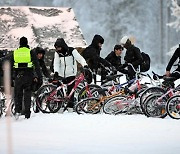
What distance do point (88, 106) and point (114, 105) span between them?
58 centimetres

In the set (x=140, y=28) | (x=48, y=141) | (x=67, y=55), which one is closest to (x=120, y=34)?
(x=140, y=28)

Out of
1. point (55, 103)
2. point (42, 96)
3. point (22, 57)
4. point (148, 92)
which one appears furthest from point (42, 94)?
point (148, 92)

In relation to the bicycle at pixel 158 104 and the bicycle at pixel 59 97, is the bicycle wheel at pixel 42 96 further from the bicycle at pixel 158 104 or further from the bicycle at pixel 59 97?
the bicycle at pixel 158 104

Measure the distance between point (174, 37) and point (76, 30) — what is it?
3007cm

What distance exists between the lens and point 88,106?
50.5 ft

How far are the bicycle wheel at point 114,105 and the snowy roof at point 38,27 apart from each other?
715cm

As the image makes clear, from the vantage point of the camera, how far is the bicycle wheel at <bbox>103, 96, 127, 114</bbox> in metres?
15.1

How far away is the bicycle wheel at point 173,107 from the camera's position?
14047 millimetres

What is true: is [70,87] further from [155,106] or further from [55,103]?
[155,106]

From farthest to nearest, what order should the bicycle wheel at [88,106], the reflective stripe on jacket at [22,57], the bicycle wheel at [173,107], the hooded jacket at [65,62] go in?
the hooded jacket at [65,62]
the bicycle wheel at [88,106]
the reflective stripe on jacket at [22,57]
the bicycle wheel at [173,107]

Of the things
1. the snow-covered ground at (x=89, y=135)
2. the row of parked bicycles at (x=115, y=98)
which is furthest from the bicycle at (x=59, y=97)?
the snow-covered ground at (x=89, y=135)

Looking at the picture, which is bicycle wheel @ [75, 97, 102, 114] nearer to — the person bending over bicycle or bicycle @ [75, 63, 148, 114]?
bicycle @ [75, 63, 148, 114]

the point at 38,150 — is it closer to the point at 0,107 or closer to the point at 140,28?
the point at 0,107

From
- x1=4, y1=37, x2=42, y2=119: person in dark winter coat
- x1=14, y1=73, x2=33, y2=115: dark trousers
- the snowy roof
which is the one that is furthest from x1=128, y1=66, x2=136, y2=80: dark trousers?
the snowy roof
